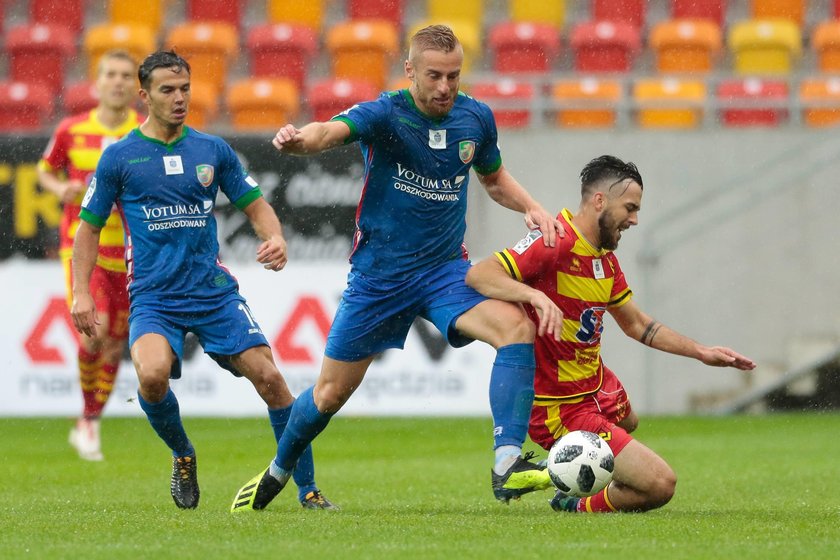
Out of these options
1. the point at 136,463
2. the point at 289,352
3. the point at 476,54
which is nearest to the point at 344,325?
the point at 136,463

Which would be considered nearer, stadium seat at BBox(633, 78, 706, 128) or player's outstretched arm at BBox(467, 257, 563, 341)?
player's outstretched arm at BBox(467, 257, 563, 341)

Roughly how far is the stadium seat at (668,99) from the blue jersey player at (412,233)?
8.20m

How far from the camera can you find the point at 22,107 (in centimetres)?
1519

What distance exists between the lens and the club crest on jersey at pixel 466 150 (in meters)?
6.56

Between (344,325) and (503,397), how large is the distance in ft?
2.89

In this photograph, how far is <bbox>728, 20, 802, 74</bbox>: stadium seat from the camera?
53.6ft

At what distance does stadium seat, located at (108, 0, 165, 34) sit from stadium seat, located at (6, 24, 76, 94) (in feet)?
3.32

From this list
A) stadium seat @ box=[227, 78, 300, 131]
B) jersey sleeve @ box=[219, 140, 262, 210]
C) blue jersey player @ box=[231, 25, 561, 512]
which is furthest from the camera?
stadium seat @ box=[227, 78, 300, 131]

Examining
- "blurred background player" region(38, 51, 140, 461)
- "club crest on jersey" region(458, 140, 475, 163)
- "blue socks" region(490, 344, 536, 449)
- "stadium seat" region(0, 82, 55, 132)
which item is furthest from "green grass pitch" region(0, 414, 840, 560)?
"stadium seat" region(0, 82, 55, 132)

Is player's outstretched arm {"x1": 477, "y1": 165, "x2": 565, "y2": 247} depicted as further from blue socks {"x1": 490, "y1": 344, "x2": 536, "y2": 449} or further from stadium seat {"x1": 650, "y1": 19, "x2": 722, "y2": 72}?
stadium seat {"x1": 650, "y1": 19, "x2": 722, "y2": 72}

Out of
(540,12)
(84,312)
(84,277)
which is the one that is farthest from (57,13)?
(84,312)

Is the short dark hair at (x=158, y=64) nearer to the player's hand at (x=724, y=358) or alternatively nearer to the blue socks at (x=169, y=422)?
the blue socks at (x=169, y=422)

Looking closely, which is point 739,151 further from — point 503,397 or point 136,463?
point 503,397

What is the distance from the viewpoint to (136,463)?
380 inches
